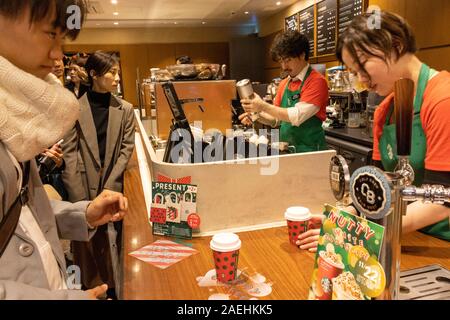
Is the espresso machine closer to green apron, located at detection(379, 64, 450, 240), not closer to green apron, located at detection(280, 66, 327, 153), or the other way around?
green apron, located at detection(379, 64, 450, 240)

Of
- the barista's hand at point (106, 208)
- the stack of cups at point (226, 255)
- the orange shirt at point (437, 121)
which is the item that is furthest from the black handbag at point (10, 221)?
the orange shirt at point (437, 121)

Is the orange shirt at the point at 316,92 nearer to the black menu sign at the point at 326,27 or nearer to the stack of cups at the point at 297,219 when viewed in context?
the stack of cups at the point at 297,219

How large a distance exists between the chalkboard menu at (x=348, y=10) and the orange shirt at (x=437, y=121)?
341cm

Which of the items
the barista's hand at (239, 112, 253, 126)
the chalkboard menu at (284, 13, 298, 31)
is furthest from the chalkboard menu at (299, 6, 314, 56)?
the barista's hand at (239, 112, 253, 126)

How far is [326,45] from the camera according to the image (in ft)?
16.3

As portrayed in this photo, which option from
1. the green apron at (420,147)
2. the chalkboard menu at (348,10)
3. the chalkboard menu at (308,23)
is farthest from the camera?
the chalkboard menu at (308,23)

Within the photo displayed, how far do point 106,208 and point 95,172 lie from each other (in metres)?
1.28

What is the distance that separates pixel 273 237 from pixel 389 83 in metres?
0.63

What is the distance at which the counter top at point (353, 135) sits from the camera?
303 cm

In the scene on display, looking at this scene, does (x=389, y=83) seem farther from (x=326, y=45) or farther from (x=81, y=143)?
(x=326, y=45)

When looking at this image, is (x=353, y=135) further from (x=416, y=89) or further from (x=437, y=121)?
(x=437, y=121)

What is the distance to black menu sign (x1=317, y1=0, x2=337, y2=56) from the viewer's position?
4.72 metres

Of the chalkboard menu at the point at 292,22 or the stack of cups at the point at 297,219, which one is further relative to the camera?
the chalkboard menu at the point at 292,22

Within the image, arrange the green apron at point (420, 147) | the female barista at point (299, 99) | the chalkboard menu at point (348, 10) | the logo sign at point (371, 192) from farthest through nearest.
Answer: the chalkboard menu at point (348, 10) < the female barista at point (299, 99) < the green apron at point (420, 147) < the logo sign at point (371, 192)
